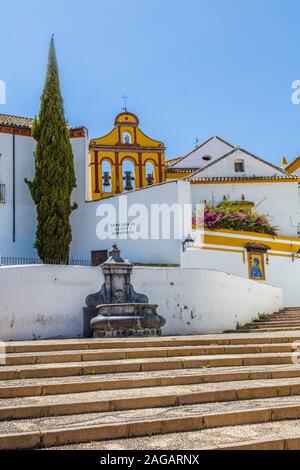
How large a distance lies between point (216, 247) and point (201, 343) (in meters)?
8.75

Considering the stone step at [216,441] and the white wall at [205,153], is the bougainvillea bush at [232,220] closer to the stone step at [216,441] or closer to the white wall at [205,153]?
the white wall at [205,153]

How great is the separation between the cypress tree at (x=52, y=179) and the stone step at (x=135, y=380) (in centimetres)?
1110

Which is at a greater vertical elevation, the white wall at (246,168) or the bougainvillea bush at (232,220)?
the white wall at (246,168)

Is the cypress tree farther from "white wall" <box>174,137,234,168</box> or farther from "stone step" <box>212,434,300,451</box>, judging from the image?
"stone step" <box>212,434,300,451</box>

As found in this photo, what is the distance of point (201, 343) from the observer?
9.63 metres

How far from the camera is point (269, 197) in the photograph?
928 inches

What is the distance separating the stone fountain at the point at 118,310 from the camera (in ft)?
35.3

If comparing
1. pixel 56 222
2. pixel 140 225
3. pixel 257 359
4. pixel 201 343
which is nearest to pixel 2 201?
pixel 56 222

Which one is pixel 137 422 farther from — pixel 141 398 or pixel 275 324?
pixel 275 324

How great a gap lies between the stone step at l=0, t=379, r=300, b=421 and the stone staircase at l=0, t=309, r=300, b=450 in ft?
0.04

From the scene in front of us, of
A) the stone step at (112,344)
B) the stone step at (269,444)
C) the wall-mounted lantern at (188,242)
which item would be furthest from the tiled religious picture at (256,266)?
the stone step at (269,444)

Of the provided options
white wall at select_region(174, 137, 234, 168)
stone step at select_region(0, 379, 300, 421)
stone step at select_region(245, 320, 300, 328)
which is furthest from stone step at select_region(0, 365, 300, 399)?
white wall at select_region(174, 137, 234, 168)

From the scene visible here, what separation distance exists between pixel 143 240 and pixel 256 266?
14.1ft
